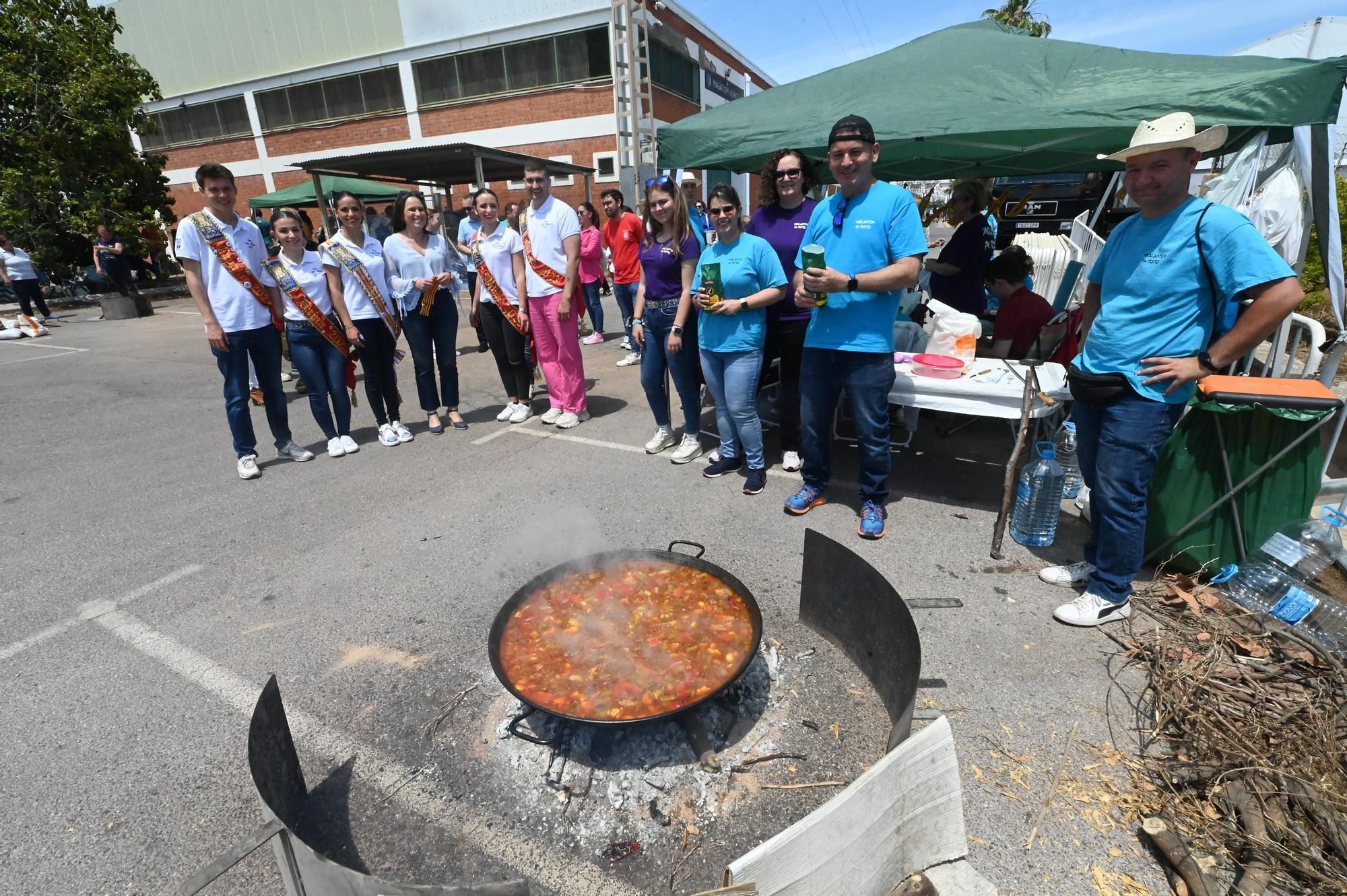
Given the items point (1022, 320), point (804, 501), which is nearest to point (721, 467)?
point (804, 501)

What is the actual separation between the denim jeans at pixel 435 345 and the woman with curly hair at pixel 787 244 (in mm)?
3084

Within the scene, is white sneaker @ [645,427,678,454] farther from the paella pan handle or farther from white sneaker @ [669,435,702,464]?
the paella pan handle

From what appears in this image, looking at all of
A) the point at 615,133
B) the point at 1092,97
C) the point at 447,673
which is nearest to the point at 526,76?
the point at 615,133

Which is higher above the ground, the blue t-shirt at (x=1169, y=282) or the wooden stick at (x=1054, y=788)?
the blue t-shirt at (x=1169, y=282)

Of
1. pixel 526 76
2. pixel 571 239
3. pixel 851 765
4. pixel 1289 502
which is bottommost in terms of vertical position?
pixel 851 765

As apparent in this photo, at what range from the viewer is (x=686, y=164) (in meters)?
5.88

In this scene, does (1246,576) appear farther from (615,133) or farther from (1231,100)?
(615,133)

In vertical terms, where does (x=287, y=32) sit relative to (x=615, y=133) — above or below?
above

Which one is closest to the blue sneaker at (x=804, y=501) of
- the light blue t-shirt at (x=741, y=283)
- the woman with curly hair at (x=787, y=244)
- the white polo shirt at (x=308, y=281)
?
the woman with curly hair at (x=787, y=244)

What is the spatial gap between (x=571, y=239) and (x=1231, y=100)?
4.84 meters

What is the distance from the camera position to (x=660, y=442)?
571cm

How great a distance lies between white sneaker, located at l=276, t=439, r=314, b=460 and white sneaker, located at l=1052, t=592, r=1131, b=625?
6.07m

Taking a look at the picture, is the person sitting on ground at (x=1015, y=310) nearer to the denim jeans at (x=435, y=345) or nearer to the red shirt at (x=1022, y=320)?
the red shirt at (x=1022, y=320)

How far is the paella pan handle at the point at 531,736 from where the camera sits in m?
2.47
